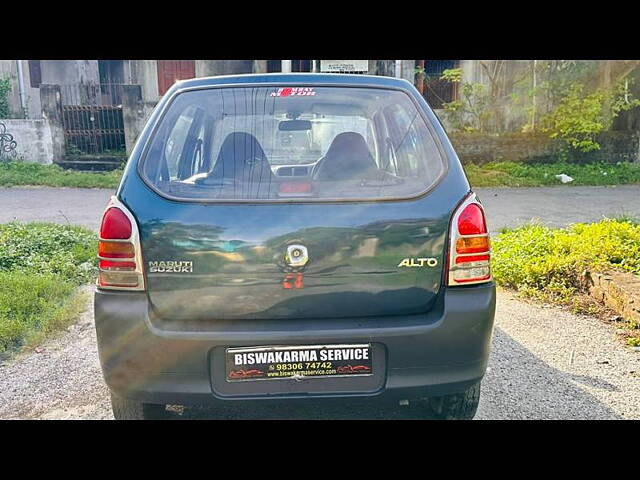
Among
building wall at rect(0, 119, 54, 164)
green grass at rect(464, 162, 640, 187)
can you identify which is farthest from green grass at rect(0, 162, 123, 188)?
green grass at rect(464, 162, 640, 187)

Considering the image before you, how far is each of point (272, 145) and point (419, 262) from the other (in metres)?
1.23

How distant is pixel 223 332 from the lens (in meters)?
2.17

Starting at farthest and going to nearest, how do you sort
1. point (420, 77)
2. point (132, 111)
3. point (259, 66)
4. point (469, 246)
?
point (259, 66) < point (420, 77) < point (132, 111) < point (469, 246)

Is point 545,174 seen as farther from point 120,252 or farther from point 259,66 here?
point 120,252

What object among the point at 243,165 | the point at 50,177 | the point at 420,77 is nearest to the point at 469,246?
the point at 243,165

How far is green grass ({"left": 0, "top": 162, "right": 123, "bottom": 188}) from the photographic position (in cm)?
1178

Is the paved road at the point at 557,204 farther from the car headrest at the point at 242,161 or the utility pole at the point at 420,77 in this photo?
the car headrest at the point at 242,161

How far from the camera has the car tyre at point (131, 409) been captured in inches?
99.0

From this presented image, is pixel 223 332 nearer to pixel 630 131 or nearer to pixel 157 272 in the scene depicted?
pixel 157 272

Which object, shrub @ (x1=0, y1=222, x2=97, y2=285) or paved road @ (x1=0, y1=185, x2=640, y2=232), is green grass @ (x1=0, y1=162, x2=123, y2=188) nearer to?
paved road @ (x1=0, y1=185, x2=640, y2=232)

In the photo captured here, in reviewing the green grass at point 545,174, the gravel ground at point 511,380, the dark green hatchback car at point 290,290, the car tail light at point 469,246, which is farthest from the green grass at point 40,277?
the green grass at point 545,174

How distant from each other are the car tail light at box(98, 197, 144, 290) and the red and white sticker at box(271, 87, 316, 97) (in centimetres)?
89

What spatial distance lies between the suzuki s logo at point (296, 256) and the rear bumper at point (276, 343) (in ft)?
0.80

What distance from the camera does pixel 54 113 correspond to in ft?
44.0
